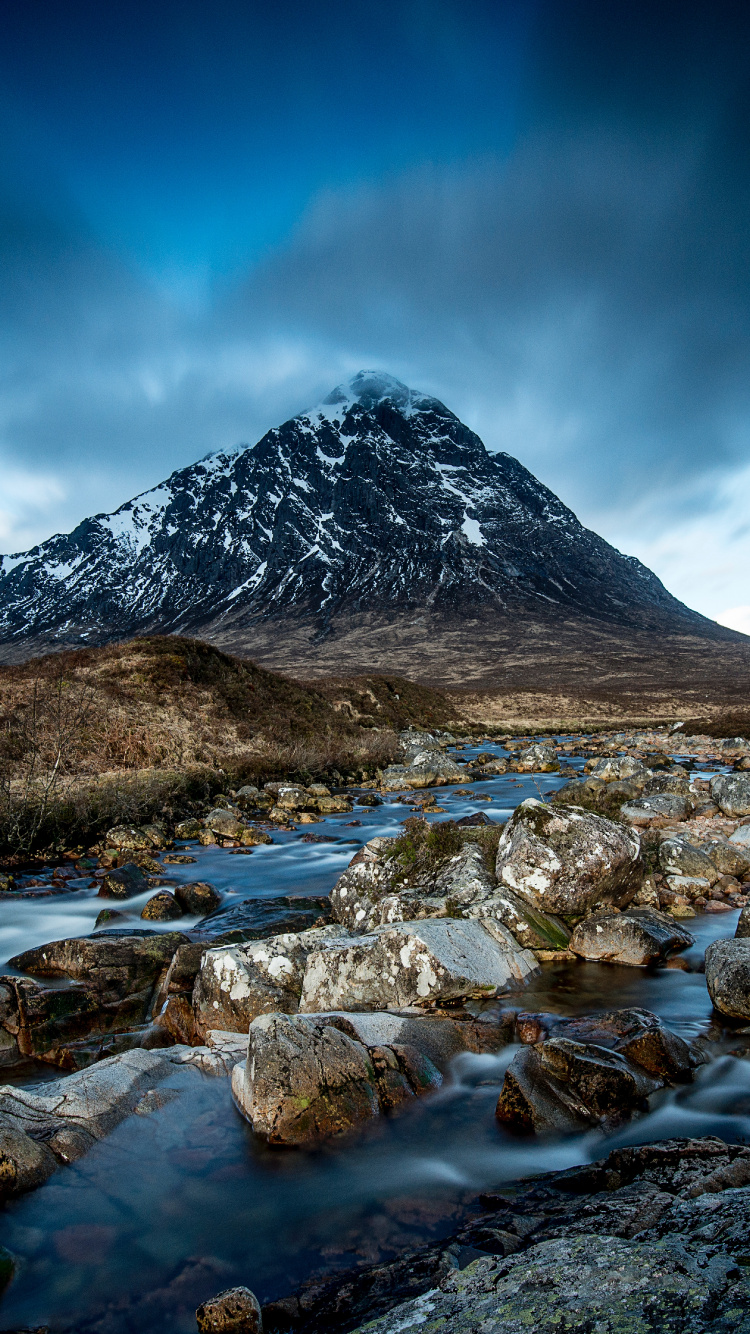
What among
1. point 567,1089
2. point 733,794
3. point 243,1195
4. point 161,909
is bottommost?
point 243,1195

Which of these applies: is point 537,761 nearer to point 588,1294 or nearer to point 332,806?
point 332,806

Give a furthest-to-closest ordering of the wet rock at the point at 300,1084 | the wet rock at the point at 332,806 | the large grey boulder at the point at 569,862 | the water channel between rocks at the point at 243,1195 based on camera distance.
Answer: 1. the wet rock at the point at 332,806
2. the large grey boulder at the point at 569,862
3. the wet rock at the point at 300,1084
4. the water channel between rocks at the point at 243,1195

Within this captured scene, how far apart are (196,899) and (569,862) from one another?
6934 mm

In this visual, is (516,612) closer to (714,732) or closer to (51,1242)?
(714,732)

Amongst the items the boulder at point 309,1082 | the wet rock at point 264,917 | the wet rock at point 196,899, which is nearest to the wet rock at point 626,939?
the boulder at point 309,1082

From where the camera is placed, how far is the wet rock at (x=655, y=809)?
16.7 meters

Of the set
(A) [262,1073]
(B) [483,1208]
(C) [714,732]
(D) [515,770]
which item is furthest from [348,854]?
(C) [714,732]

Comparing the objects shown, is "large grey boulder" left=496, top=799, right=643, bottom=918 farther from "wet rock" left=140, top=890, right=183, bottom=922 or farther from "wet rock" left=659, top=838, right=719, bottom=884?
"wet rock" left=140, top=890, right=183, bottom=922

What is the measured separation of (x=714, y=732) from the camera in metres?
42.2

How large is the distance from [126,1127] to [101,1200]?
27.2 inches

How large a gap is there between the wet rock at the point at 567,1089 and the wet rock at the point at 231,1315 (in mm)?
2786

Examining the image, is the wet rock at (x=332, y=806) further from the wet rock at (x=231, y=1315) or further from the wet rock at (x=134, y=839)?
the wet rock at (x=231, y=1315)

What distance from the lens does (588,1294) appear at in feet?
8.56

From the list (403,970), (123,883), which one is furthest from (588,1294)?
(123,883)
